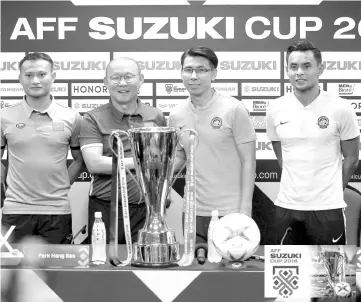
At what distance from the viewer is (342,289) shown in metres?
1.86

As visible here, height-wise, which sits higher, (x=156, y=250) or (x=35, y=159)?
(x=35, y=159)

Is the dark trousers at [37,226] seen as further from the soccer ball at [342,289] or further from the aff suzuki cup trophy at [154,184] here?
the soccer ball at [342,289]

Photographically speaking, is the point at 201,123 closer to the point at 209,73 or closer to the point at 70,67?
the point at 209,73

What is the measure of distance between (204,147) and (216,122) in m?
0.14

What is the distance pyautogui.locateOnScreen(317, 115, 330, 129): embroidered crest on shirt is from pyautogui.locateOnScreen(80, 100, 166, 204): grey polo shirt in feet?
2.78

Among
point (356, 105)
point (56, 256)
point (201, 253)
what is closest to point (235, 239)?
point (201, 253)

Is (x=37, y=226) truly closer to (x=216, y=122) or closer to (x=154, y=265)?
(x=216, y=122)

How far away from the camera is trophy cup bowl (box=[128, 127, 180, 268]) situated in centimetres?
202

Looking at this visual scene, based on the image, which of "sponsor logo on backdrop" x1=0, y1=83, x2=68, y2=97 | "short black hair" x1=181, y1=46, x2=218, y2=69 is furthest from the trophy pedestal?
"sponsor logo on backdrop" x1=0, y1=83, x2=68, y2=97

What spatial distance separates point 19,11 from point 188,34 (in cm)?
115

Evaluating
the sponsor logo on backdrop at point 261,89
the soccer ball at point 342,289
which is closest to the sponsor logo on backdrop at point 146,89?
the sponsor logo on backdrop at point 261,89

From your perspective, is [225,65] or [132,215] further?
[225,65]

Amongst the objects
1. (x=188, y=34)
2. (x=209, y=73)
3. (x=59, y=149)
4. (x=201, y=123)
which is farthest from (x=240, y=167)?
(x=188, y=34)

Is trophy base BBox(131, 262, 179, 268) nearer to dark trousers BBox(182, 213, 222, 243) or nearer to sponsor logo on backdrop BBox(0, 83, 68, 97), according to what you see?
dark trousers BBox(182, 213, 222, 243)
